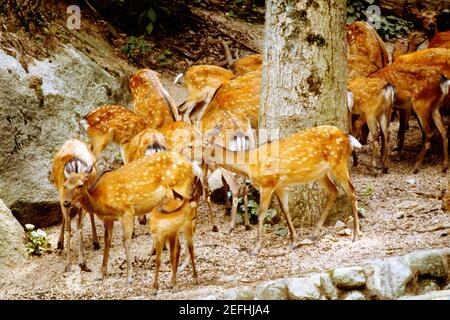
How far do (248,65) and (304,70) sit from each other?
8.95ft

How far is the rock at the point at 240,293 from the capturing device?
663cm

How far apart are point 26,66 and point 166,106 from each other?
63.5 inches

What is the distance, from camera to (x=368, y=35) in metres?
11.9

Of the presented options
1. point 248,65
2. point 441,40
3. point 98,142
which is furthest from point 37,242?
point 441,40

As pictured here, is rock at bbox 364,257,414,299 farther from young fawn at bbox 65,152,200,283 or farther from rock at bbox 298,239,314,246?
young fawn at bbox 65,152,200,283

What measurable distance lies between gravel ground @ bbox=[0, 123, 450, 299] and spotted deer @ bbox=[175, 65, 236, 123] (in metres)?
1.56

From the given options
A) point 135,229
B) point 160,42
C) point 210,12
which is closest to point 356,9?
point 210,12

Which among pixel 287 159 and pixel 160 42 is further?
pixel 160 42

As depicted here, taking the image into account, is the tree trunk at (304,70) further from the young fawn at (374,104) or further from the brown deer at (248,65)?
the brown deer at (248,65)

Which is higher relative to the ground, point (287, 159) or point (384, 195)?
point (287, 159)

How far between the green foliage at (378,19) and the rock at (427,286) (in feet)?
25.0

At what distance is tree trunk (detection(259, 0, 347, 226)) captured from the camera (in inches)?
336
